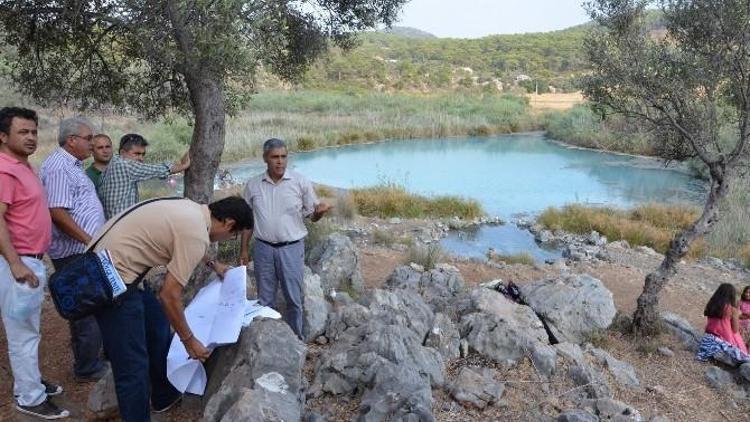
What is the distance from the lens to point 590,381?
17.1 feet

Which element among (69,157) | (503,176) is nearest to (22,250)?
(69,157)

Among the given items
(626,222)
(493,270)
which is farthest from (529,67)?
(493,270)

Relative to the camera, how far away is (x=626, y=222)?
52.5ft

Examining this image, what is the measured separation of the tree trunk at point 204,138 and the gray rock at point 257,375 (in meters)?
2.38

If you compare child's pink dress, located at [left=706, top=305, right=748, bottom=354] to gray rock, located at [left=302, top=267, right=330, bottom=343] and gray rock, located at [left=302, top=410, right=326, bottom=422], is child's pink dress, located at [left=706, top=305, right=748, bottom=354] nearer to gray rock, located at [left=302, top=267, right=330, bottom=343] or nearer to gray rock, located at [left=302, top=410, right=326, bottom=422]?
gray rock, located at [left=302, top=267, right=330, bottom=343]

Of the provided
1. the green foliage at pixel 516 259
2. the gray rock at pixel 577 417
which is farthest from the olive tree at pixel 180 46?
the green foliage at pixel 516 259

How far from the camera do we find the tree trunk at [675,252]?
7.39 m

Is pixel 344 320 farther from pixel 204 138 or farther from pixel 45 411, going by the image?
pixel 45 411

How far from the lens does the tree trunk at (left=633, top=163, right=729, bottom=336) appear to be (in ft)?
24.2

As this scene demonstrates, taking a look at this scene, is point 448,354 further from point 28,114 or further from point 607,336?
point 28,114

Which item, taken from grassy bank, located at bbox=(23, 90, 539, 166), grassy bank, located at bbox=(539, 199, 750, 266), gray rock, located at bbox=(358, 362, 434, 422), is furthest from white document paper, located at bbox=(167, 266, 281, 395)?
grassy bank, located at bbox=(23, 90, 539, 166)

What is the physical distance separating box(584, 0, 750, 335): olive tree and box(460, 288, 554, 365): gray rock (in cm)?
224

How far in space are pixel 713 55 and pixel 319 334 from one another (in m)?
5.61

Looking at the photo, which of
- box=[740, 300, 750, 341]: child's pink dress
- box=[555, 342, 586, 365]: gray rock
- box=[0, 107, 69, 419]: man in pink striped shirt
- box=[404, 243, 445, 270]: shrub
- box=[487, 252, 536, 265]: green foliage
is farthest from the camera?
box=[487, 252, 536, 265]: green foliage
